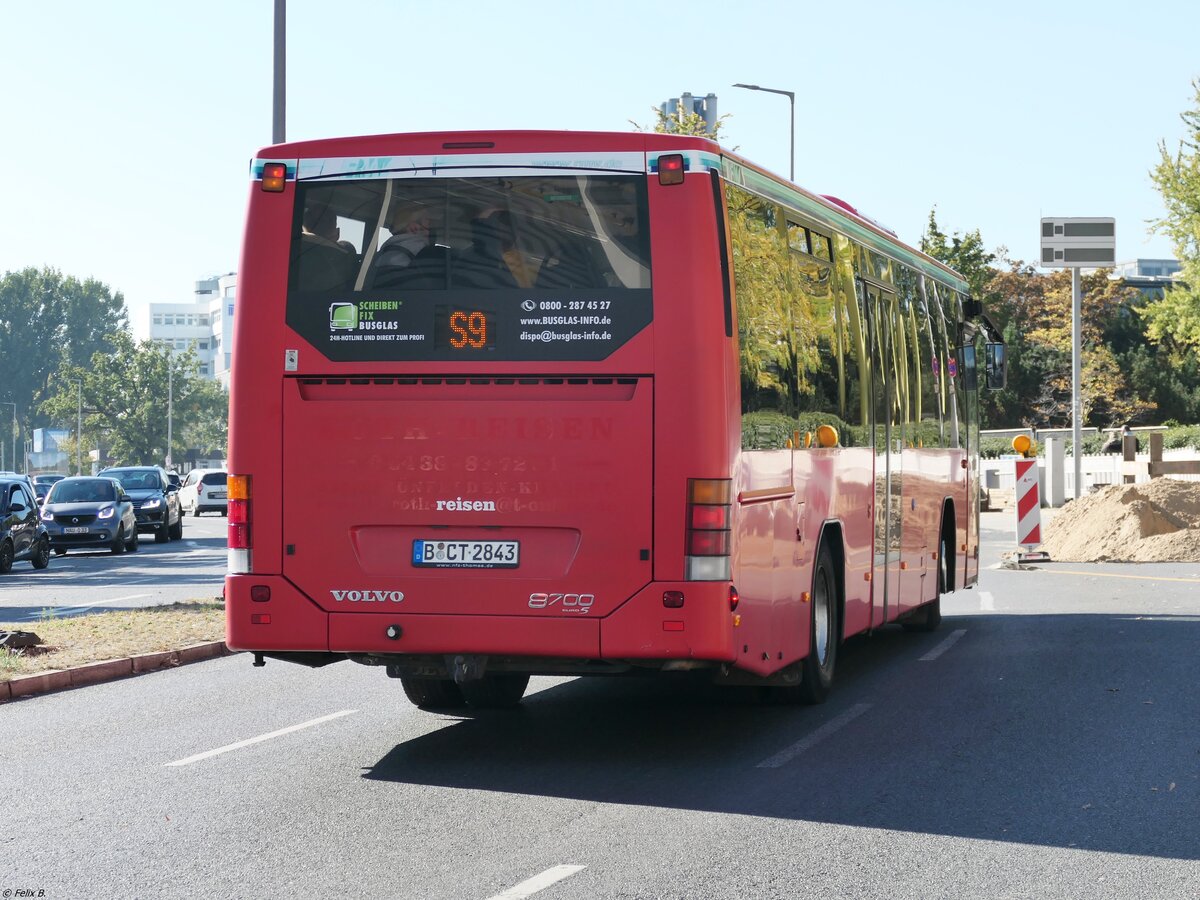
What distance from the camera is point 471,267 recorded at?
349 inches

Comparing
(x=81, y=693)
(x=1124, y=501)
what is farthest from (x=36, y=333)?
(x=81, y=693)

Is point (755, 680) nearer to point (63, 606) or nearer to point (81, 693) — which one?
point (81, 693)

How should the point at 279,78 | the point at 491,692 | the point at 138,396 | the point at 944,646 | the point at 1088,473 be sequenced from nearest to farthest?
the point at 491,692 < the point at 944,646 < the point at 279,78 < the point at 1088,473 < the point at 138,396

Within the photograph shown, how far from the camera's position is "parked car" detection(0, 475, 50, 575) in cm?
2928

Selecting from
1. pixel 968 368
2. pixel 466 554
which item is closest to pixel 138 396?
pixel 968 368

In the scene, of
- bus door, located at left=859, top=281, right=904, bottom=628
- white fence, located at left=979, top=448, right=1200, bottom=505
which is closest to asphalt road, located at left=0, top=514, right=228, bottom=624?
bus door, located at left=859, top=281, right=904, bottom=628

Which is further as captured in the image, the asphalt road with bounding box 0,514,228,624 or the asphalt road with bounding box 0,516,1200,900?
the asphalt road with bounding box 0,514,228,624

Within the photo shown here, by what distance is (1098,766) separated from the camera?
344 inches

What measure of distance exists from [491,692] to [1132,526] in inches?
798

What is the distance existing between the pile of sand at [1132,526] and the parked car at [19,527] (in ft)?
56.9

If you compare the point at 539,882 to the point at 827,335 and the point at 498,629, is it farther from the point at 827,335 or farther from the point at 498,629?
the point at 827,335

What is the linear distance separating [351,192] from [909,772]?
4089mm

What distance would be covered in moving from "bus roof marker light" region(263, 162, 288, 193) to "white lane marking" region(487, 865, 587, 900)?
13.6ft

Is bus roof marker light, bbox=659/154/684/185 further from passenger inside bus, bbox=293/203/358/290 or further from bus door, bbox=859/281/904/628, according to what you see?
bus door, bbox=859/281/904/628
